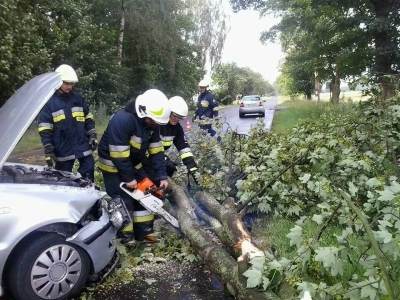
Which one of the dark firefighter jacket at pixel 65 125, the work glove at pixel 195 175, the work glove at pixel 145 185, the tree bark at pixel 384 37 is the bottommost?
the work glove at pixel 195 175

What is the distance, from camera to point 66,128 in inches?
212

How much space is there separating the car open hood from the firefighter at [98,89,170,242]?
114 cm

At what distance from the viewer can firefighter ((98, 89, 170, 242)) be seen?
14.5 ft

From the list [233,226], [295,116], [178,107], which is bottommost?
[295,116]

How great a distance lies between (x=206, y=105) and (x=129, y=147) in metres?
5.86

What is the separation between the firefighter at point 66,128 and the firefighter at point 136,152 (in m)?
0.82

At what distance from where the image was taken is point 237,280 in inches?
124

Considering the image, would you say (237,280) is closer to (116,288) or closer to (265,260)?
(265,260)

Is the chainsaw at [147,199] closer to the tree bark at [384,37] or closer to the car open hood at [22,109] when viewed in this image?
the car open hood at [22,109]

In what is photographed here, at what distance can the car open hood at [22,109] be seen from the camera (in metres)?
2.99

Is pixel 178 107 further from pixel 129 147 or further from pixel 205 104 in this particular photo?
pixel 205 104

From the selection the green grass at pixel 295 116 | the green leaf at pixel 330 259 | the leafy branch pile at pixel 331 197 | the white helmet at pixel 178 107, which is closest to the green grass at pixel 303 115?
the green grass at pixel 295 116

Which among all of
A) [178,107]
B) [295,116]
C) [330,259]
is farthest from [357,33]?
[330,259]

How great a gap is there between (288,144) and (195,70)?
2873 cm
